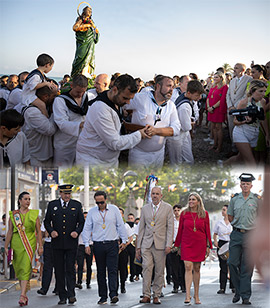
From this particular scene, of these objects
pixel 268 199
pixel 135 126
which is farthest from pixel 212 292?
pixel 268 199

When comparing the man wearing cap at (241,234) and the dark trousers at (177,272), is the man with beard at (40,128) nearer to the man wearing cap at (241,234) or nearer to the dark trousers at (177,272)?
the man wearing cap at (241,234)

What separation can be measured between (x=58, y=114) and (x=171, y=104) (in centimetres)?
102

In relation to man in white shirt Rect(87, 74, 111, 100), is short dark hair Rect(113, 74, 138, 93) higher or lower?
lower

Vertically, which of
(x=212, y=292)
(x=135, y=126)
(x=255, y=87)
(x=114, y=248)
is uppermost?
(x=255, y=87)

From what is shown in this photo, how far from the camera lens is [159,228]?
6.78 m

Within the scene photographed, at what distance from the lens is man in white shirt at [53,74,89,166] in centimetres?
535

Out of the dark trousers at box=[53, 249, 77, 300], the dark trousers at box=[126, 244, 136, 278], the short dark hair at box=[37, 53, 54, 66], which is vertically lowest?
the dark trousers at box=[126, 244, 136, 278]

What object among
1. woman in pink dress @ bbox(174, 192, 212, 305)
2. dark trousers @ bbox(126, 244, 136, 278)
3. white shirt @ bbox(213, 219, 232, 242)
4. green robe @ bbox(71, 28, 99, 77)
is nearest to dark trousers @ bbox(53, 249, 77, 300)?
woman in pink dress @ bbox(174, 192, 212, 305)

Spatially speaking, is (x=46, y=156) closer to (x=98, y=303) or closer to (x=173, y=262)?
(x=98, y=303)

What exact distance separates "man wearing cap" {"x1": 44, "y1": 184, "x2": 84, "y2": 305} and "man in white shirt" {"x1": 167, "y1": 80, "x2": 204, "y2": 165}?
1.42m

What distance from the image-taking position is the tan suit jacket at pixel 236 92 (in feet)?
21.3

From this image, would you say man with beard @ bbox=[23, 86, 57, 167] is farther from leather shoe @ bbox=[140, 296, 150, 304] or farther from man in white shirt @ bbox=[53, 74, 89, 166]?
leather shoe @ bbox=[140, 296, 150, 304]

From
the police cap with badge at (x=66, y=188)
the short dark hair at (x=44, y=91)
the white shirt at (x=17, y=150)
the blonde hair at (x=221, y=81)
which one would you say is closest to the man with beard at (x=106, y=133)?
the white shirt at (x=17, y=150)

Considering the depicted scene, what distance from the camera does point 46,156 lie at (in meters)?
5.43
